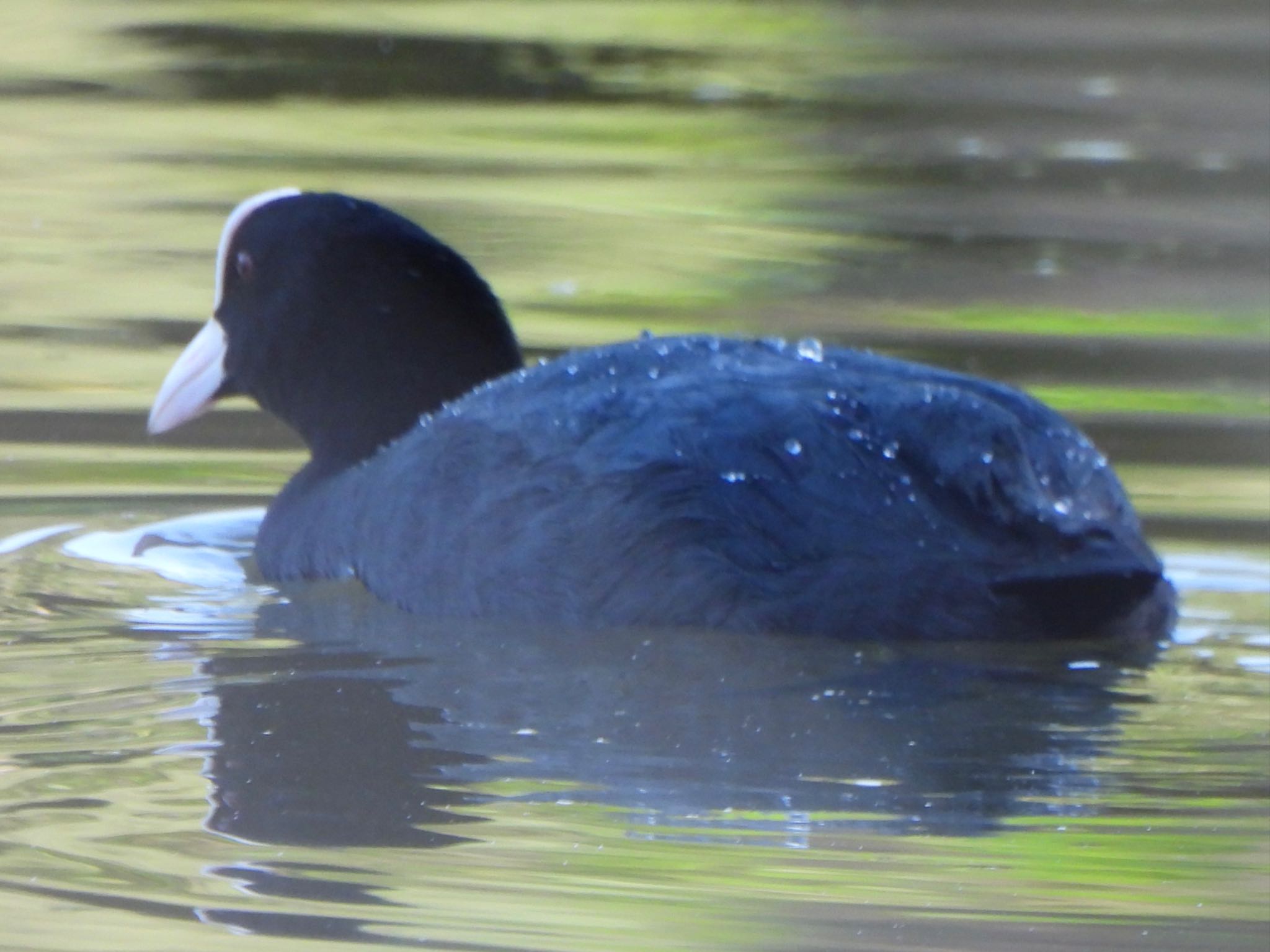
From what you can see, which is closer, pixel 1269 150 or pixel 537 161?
pixel 537 161

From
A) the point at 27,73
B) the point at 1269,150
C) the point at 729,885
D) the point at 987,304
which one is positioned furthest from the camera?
the point at 27,73

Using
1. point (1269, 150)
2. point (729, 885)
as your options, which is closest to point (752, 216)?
point (1269, 150)

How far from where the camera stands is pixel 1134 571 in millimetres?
4066

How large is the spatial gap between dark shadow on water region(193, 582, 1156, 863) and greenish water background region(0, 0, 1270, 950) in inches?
0.8

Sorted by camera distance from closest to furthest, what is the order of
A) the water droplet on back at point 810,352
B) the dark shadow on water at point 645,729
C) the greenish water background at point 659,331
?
the greenish water background at point 659,331
the dark shadow on water at point 645,729
the water droplet on back at point 810,352

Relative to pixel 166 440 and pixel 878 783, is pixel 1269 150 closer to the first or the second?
pixel 166 440

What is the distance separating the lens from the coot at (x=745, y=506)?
13.7 ft

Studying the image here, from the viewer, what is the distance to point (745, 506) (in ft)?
14.0

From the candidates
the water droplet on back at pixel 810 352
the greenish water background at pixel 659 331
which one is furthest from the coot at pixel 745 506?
the greenish water background at pixel 659 331

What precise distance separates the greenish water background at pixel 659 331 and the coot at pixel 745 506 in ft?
0.60

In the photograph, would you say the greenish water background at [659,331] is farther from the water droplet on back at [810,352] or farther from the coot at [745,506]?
the water droplet on back at [810,352]

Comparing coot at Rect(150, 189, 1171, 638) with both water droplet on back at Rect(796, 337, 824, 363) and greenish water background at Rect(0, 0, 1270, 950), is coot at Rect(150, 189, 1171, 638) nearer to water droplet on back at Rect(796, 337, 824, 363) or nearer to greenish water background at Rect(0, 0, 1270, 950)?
water droplet on back at Rect(796, 337, 824, 363)

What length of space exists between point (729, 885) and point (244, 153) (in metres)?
6.95

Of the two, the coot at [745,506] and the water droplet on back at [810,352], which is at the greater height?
the water droplet on back at [810,352]
